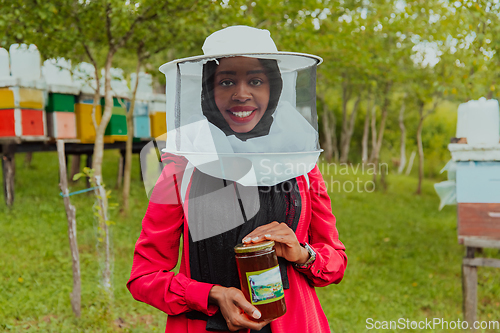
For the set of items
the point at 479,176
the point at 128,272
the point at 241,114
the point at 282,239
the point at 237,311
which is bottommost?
the point at 128,272

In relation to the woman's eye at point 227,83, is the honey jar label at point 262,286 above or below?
below

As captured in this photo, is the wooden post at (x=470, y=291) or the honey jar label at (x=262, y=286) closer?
the honey jar label at (x=262, y=286)

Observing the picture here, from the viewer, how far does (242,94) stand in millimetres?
1423

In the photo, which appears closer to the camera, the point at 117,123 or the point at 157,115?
the point at 117,123

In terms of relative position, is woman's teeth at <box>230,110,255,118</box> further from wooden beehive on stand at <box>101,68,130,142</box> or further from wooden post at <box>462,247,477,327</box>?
wooden beehive on stand at <box>101,68,130,142</box>

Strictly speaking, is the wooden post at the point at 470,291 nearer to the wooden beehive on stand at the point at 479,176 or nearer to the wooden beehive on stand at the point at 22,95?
the wooden beehive on stand at the point at 479,176

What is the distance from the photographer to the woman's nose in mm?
1423

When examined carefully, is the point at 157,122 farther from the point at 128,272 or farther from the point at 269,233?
the point at 269,233

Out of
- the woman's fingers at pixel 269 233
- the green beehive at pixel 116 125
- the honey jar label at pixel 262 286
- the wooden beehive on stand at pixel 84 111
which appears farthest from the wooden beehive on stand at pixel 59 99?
the honey jar label at pixel 262 286

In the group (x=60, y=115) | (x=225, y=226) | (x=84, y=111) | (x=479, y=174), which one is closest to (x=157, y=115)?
(x=84, y=111)

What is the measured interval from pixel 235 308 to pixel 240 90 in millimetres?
738

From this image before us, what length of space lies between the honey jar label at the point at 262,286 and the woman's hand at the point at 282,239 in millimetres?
103

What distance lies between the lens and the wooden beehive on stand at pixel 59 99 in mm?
6395

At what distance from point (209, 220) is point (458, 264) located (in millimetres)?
6974
